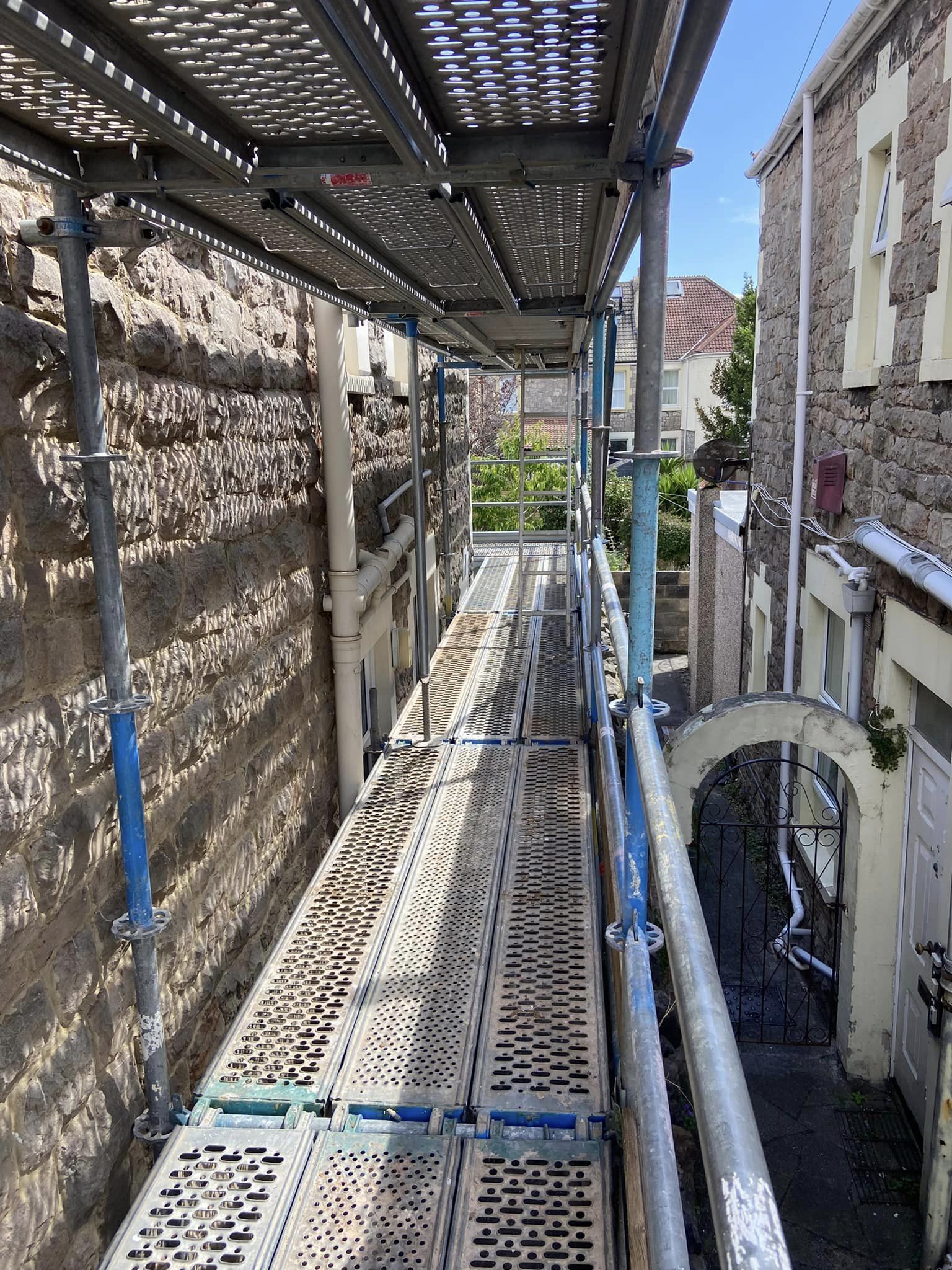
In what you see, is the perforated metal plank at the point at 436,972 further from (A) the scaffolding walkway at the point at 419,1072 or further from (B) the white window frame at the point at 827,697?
(B) the white window frame at the point at 827,697

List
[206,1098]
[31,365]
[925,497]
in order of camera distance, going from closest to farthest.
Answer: [31,365] → [206,1098] → [925,497]

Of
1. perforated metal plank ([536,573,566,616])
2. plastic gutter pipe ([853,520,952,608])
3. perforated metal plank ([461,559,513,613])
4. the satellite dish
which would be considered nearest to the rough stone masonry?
plastic gutter pipe ([853,520,952,608])

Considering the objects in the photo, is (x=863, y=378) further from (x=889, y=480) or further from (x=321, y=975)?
(x=321, y=975)

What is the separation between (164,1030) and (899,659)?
11.5ft

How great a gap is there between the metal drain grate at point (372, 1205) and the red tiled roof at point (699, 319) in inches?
1127

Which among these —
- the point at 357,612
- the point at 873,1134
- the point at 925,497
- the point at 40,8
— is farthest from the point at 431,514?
the point at 40,8

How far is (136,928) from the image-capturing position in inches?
98.0

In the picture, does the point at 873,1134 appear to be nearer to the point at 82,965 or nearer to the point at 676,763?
the point at 676,763

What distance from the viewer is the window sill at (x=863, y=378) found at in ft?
16.6

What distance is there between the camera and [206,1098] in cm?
268

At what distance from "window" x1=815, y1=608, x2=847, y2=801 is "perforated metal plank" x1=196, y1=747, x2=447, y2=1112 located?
282cm

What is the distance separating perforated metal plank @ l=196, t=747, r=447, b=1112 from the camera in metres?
2.74

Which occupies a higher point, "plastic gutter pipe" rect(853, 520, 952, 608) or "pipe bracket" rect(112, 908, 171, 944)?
"plastic gutter pipe" rect(853, 520, 952, 608)

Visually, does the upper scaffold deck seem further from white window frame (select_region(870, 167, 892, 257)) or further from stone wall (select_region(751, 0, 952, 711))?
white window frame (select_region(870, 167, 892, 257))
